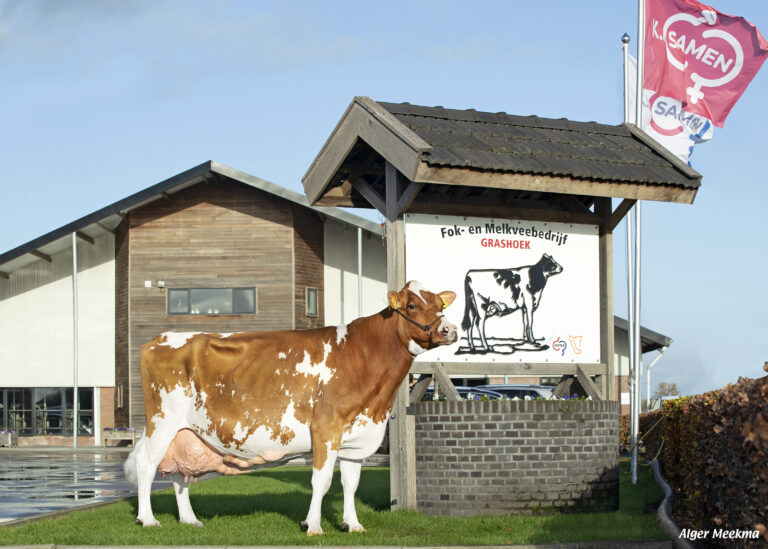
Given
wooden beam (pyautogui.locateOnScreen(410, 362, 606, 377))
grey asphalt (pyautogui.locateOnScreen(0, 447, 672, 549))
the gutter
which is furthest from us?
wooden beam (pyautogui.locateOnScreen(410, 362, 606, 377))

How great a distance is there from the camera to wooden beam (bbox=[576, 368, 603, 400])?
12.1 meters

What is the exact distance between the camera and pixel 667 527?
31.4ft

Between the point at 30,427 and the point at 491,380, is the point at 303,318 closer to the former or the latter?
the point at 491,380

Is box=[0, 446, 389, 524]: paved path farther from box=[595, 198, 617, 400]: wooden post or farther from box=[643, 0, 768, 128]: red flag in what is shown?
box=[643, 0, 768, 128]: red flag

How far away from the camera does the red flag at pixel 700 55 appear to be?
17.5m

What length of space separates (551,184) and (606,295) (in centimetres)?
191

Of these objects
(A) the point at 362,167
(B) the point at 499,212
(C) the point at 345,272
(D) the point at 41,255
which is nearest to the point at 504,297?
(B) the point at 499,212

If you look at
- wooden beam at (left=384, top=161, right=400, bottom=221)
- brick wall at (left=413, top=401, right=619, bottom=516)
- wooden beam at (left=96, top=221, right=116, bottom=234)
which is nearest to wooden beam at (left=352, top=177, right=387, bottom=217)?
wooden beam at (left=384, top=161, right=400, bottom=221)

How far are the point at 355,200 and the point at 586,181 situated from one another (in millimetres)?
3344

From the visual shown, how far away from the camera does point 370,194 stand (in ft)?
43.6

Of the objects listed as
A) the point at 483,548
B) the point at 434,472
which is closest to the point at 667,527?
the point at 483,548

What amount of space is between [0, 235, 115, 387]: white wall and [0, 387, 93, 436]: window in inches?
24.3

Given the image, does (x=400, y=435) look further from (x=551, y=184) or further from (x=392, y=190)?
(x=551, y=184)

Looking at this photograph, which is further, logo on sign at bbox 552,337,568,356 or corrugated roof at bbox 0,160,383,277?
corrugated roof at bbox 0,160,383,277
